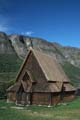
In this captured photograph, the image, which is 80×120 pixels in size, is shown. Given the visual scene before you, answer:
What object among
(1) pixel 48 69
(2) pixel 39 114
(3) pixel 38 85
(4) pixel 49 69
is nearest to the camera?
(2) pixel 39 114

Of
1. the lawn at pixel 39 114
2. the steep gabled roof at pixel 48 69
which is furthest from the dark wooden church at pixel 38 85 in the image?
the lawn at pixel 39 114

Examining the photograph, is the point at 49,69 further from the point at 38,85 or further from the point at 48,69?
the point at 38,85

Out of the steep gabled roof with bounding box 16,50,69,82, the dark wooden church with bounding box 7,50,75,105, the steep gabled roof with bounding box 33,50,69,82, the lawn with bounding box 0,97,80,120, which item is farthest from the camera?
the steep gabled roof with bounding box 33,50,69,82

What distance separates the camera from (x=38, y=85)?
4750cm

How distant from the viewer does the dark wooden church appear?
153 feet

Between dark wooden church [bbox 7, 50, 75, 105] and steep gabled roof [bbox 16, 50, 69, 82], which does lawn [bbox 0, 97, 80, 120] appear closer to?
dark wooden church [bbox 7, 50, 75, 105]

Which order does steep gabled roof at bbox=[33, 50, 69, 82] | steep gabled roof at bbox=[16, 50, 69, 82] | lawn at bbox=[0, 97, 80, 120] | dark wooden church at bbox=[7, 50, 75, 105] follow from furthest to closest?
steep gabled roof at bbox=[33, 50, 69, 82] → steep gabled roof at bbox=[16, 50, 69, 82] → dark wooden church at bbox=[7, 50, 75, 105] → lawn at bbox=[0, 97, 80, 120]

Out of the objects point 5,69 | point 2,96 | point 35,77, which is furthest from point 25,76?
point 5,69

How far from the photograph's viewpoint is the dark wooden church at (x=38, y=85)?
46.5 m

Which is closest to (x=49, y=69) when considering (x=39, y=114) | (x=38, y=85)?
(x=38, y=85)

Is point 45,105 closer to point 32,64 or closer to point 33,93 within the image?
point 33,93

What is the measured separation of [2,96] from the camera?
61.1 meters

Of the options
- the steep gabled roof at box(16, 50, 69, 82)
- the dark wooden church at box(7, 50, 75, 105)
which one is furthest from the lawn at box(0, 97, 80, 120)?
the steep gabled roof at box(16, 50, 69, 82)

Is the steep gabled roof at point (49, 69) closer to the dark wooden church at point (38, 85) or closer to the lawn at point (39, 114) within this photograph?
the dark wooden church at point (38, 85)
